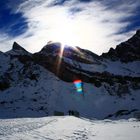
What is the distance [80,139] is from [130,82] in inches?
4868

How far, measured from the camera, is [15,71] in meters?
119

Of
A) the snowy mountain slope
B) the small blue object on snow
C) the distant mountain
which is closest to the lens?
the snowy mountain slope

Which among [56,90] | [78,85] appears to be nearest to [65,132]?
[56,90]

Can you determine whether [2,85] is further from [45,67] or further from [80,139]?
[80,139]

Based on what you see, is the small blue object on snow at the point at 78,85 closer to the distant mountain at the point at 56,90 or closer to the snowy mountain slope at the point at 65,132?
A: the distant mountain at the point at 56,90

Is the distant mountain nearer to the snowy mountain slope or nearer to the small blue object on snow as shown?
the small blue object on snow

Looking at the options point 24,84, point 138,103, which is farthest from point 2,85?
point 138,103

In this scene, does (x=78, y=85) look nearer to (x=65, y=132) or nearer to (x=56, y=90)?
(x=56, y=90)

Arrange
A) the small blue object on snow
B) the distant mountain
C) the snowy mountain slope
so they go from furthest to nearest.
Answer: the small blue object on snow, the distant mountain, the snowy mountain slope

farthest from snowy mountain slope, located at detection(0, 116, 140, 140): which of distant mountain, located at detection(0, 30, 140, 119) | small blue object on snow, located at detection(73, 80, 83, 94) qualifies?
small blue object on snow, located at detection(73, 80, 83, 94)

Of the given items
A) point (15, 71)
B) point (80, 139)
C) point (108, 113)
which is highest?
point (15, 71)

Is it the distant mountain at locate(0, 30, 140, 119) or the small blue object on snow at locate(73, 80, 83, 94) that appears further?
the small blue object on snow at locate(73, 80, 83, 94)

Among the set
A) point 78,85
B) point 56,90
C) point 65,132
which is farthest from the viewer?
point 78,85

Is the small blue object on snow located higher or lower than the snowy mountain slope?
higher
